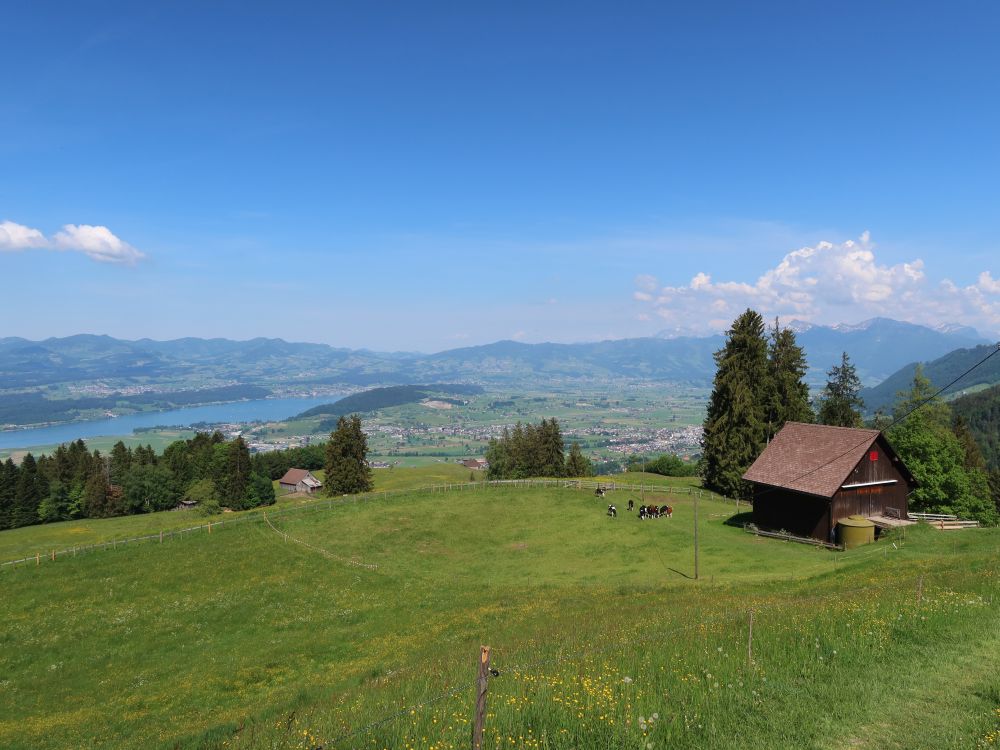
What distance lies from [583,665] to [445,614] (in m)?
18.5

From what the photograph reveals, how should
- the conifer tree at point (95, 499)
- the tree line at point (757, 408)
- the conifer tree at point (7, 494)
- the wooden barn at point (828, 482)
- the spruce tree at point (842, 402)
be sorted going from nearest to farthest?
1. the wooden barn at point (828, 482)
2. the tree line at point (757, 408)
3. the spruce tree at point (842, 402)
4. the conifer tree at point (7, 494)
5. the conifer tree at point (95, 499)

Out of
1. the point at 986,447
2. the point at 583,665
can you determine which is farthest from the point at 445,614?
the point at 986,447

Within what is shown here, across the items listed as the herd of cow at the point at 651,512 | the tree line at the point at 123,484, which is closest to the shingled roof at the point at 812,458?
the herd of cow at the point at 651,512

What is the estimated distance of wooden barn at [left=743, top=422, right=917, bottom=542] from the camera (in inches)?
1720

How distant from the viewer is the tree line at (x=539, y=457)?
319 ft

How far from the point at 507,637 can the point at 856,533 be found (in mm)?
32045

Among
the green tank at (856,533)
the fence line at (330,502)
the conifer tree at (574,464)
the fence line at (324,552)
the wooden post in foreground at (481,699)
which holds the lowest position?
the conifer tree at (574,464)

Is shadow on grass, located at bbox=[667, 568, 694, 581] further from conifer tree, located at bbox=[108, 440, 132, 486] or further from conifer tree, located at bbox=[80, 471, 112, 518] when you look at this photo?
conifer tree, located at bbox=[108, 440, 132, 486]

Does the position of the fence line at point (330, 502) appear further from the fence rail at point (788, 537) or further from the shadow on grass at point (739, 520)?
the fence rail at point (788, 537)

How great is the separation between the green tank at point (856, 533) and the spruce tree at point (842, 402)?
34828 millimetres

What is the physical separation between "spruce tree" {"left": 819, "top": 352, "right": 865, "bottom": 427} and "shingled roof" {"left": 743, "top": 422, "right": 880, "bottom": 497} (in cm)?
2831

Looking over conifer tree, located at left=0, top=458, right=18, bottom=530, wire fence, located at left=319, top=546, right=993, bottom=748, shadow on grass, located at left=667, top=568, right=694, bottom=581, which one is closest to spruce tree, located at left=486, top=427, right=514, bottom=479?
shadow on grass, located at left=667, top=568, right=694, bottom=581

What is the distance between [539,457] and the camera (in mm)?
97688

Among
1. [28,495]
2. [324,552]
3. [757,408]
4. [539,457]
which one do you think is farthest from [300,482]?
[757,408]
